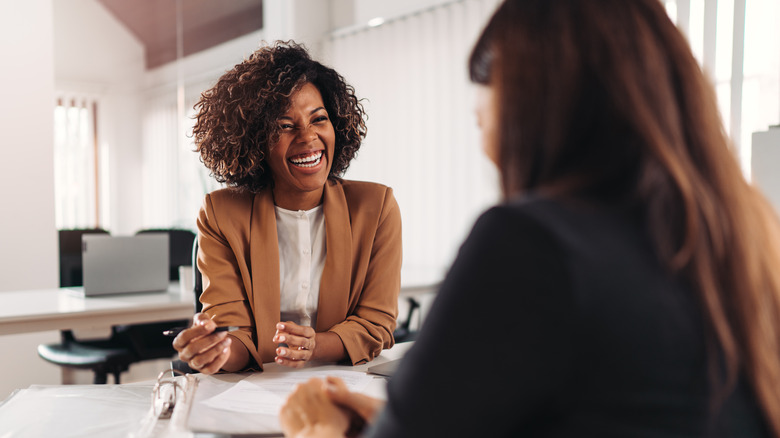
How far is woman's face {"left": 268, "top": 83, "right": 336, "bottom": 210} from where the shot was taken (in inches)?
60.5

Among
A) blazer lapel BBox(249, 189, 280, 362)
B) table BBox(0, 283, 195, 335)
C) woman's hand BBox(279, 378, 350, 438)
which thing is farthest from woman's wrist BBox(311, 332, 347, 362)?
table BBox(0, 283, 195, 335)

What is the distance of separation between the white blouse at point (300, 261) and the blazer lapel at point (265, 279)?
0.07 m

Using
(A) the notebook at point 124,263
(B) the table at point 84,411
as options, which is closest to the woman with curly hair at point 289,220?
(B) the table at point 84,411

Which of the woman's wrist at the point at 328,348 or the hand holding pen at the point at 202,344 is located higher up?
the hand holding pen at the point at 202,344

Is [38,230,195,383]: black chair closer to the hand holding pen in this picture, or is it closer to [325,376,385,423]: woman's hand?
the hand holding pen

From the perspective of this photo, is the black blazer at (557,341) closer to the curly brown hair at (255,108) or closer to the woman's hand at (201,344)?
the woman's hand at (201,344)

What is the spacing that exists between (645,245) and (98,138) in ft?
20.4

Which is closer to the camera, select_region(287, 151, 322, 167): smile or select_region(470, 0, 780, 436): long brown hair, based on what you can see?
select_region(470, 0, 780, 436): long brown hair

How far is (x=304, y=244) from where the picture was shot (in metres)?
1.55

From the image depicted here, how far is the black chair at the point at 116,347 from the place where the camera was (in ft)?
8.75

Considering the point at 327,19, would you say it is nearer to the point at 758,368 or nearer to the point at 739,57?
the point at 739,57

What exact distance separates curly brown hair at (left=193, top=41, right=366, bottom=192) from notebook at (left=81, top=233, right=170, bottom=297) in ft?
3.76

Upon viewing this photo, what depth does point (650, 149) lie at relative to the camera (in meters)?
0.53

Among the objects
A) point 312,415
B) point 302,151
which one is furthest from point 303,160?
point 312,415
